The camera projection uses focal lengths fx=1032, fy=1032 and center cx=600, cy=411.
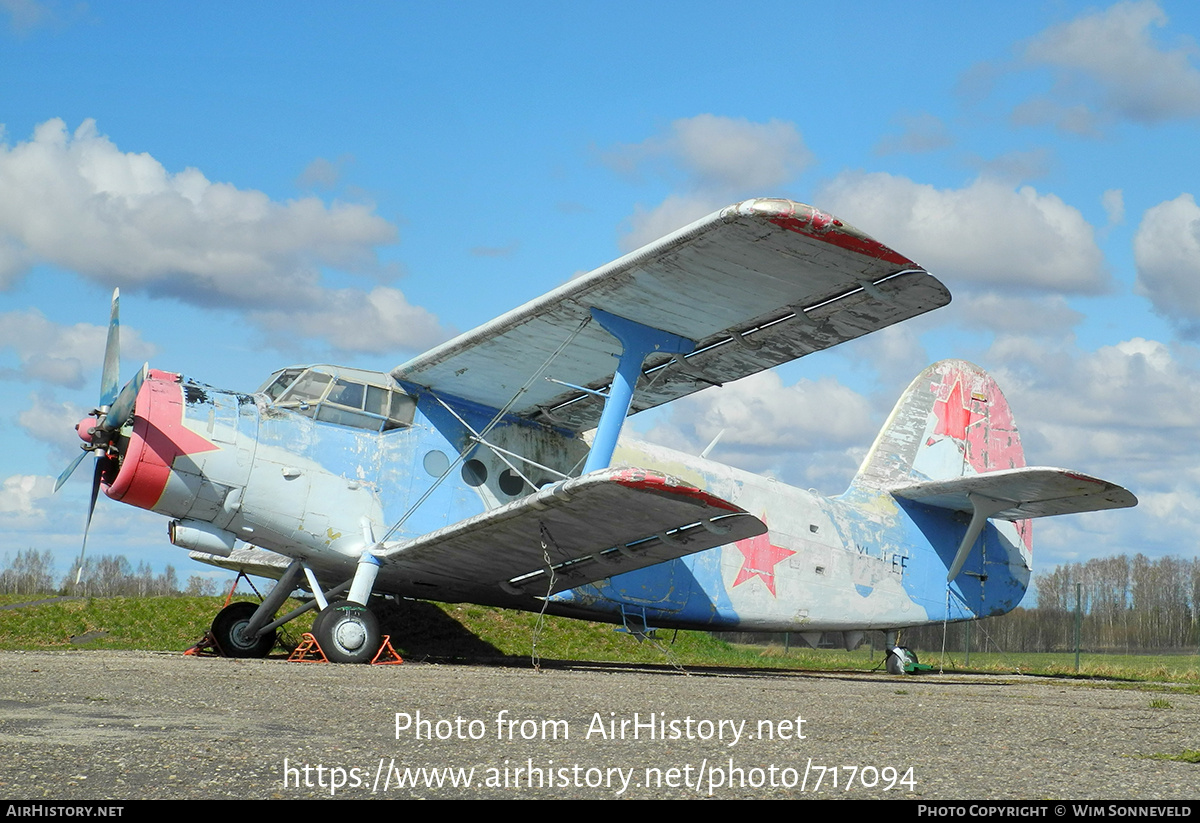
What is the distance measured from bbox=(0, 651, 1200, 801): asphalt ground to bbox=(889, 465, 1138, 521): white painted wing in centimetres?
413

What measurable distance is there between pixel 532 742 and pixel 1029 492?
10.3m

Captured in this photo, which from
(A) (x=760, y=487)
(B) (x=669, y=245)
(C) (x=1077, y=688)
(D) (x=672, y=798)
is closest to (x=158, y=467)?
(B) (x=669, y=245)

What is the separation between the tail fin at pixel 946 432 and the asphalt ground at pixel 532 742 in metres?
7.73

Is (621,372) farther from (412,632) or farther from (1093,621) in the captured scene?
(1093,621)

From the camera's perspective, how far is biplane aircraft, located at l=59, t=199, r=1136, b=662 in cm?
966

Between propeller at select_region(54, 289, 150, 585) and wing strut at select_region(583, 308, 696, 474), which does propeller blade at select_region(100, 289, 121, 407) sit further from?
wing strut at select_region(583, 308, 696, 474)

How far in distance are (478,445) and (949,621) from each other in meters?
7.78

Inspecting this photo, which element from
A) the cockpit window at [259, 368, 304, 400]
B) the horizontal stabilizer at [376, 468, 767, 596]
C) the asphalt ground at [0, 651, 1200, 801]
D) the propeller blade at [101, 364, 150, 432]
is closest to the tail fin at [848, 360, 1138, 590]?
the horizontal stabilizer at [376, 468, 767, 596]

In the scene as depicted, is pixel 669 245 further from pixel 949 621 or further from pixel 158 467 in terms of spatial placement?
pixel 949 621

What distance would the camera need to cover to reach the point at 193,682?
726 cm

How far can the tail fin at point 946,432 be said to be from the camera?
1605 centimetres

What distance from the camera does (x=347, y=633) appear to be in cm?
1024

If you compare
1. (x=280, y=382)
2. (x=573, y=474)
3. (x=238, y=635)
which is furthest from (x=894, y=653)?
(x=280, y=382)

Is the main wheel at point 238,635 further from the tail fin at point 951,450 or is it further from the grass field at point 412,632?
the tail fin at point 951,450
